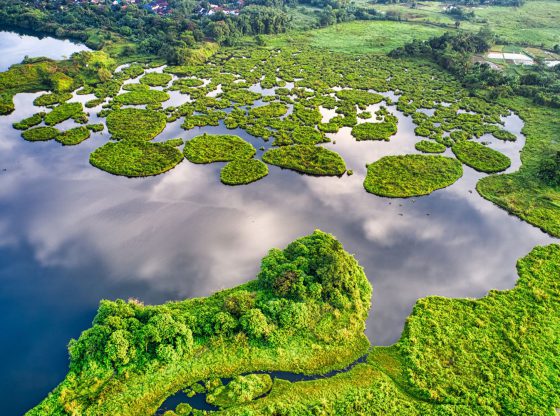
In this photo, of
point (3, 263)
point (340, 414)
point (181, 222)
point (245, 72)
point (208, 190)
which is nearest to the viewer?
point (340, 414)

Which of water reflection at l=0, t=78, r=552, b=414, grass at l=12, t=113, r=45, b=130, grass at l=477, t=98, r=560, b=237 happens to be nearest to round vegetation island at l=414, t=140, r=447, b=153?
water reflection at l=0, t=78, r=552, b=414

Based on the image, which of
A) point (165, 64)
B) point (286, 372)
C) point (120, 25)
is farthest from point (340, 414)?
point (120, 25)

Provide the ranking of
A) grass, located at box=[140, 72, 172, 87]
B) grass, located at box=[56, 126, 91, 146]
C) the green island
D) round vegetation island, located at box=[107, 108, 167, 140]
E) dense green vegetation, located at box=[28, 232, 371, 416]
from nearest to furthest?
the green island → dense green vegetation, located at box=[28, 232, 371, 416] → grass, located at box=[56, 126, 91, 146] → round vegetation island, located at box=[107, 108, 167, 140] → grass, located at box=[140, 72, 172, 87]

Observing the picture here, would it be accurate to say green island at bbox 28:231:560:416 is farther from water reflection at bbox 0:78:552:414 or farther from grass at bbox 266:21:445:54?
grass at bbox 266:21:445:54

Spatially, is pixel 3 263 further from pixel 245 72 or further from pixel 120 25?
pixel 120 25

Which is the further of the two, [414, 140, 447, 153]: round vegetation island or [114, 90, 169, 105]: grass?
[114, 90, 169, 105]: grass

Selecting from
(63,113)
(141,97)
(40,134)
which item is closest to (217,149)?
(141,97)
